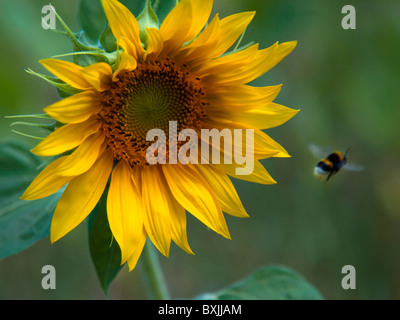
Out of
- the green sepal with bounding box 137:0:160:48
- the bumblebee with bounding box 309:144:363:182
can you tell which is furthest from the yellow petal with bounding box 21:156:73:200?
the bumblebee with bounding box 309:144:363:182

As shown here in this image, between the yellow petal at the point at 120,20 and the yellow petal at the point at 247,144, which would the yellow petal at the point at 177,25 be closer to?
the yellow petal at the point at 120,20

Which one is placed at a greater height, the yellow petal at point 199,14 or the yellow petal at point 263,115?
the yellow petal at point 199,14

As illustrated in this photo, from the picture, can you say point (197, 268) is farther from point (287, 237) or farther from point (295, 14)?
point (295, 14)

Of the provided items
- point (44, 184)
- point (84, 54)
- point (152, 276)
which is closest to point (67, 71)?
point (84, 54)

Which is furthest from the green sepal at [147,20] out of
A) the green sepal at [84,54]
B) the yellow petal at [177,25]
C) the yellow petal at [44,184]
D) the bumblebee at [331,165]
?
the bumblebee at [331,165]

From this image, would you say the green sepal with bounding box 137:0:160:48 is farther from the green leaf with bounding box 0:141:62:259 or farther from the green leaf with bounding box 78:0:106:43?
the green leaf with bounding box 0:141:62:259
